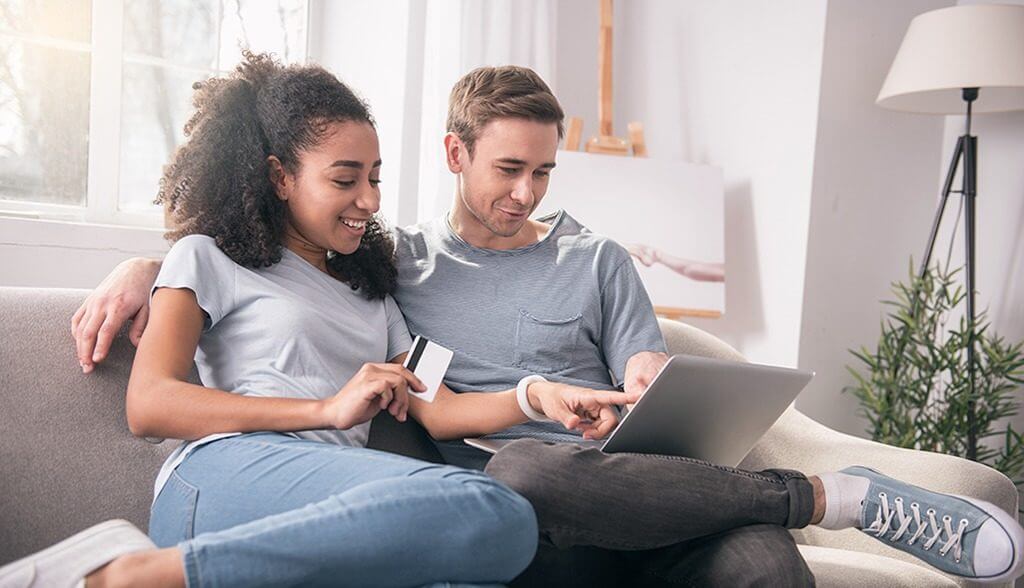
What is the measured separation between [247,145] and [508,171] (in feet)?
1.48

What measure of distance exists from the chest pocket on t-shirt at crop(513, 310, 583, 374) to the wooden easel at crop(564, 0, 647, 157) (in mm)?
1464

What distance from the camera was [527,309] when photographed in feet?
5.78

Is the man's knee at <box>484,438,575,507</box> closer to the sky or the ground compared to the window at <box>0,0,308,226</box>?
closer to the ground

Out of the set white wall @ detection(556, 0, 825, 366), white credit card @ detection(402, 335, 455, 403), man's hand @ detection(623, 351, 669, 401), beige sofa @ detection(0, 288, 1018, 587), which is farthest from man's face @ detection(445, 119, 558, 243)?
white wall @ detection(556, 0, 825, 366)

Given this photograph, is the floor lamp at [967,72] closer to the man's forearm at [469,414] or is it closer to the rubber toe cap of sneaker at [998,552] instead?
the rubber toe cap of sneaker at [998,552]

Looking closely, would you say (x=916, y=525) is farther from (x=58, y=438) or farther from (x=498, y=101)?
(x=58, y=438)

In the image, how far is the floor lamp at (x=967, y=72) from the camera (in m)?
2.76

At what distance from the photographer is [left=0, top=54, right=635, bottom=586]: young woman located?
1073 millimetres

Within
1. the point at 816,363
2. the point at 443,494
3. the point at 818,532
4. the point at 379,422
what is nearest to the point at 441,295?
the point at 379,422

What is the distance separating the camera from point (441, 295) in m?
1.77

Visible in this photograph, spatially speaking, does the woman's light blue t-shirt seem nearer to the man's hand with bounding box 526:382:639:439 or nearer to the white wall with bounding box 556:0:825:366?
the man's hand with bounding box 526:382:639:439

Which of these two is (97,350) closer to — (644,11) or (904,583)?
(904,583)

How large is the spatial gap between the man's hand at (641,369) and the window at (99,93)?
4.87 feet

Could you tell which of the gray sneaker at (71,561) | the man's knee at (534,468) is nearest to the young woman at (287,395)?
the gray sneaker at (71,561)
